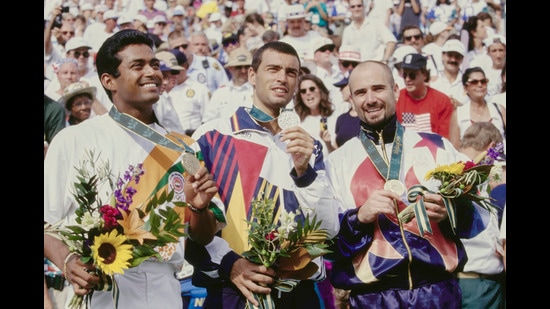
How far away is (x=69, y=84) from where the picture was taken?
9969 millimetres

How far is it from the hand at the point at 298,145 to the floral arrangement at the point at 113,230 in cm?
74

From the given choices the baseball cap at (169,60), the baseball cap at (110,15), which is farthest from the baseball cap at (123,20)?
the baseball cap at (169,60)

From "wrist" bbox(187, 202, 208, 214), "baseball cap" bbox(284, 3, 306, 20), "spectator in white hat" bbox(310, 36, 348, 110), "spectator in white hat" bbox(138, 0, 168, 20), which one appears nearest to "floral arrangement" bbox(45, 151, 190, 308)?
"wrist" bbox(187, 202, 208, 214)

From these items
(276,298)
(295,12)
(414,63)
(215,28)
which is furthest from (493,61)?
(276,298)

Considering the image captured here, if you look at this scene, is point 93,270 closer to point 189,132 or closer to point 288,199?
point 288,199

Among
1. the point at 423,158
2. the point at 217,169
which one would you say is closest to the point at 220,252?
the point at 217,169

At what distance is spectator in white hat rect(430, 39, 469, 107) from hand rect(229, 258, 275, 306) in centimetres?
459

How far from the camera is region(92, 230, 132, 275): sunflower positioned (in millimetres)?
5020

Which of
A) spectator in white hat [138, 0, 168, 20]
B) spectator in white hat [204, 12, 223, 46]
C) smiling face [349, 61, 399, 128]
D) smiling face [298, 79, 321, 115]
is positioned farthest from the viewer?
spectator in white hat [138, 0, 168, 20]

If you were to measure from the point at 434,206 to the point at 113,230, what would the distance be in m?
1.99

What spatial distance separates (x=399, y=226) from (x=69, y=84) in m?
5.20

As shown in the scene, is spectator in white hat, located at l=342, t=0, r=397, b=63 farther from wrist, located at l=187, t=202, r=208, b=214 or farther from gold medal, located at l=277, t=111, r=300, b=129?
wrist, located at l=187, t=202, r=208, b=214

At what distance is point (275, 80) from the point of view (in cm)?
601

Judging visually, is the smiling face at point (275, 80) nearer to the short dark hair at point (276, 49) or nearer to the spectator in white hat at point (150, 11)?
the short dark hair at point (276, 49)
